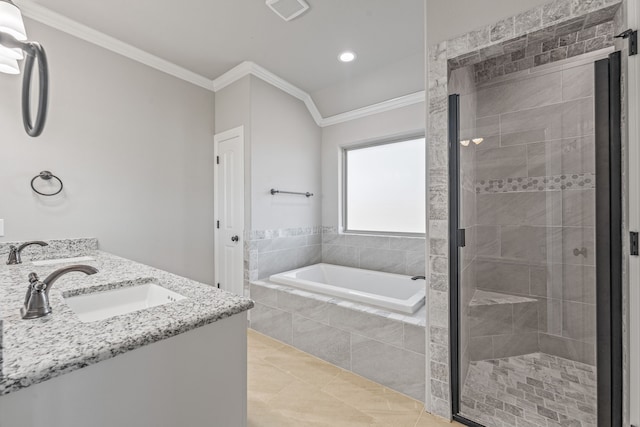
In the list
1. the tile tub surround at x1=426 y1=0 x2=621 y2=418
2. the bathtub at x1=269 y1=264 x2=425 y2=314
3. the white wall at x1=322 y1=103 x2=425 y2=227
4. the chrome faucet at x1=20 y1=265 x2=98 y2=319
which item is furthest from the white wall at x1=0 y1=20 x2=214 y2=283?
the tile tub surround at x1=426 y1=0 x2=621 y2=418

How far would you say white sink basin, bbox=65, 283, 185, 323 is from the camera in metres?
1.12

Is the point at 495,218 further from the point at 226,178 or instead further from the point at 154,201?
the point at 154,201

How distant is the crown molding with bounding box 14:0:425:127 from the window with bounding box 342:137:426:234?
427 millimetres

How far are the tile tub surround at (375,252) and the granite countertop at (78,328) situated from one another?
94.3 inches

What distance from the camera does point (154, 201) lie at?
2.73 m

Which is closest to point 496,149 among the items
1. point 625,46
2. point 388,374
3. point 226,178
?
point 625,46

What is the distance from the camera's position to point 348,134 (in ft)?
11.6

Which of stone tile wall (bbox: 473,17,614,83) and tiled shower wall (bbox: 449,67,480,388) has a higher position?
stone tile wall (bbox: 473,17,614,83)

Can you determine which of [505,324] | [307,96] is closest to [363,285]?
[505,324]

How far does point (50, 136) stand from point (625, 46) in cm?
352

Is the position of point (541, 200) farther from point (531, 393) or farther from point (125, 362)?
point (125, 362)

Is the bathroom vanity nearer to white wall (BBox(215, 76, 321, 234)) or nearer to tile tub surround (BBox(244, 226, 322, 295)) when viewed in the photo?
tile tub surround (BBox(244, 226, 322, 295))

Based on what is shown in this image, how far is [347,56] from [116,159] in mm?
2355

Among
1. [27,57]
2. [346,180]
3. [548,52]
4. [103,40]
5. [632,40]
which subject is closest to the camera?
[27,57]
